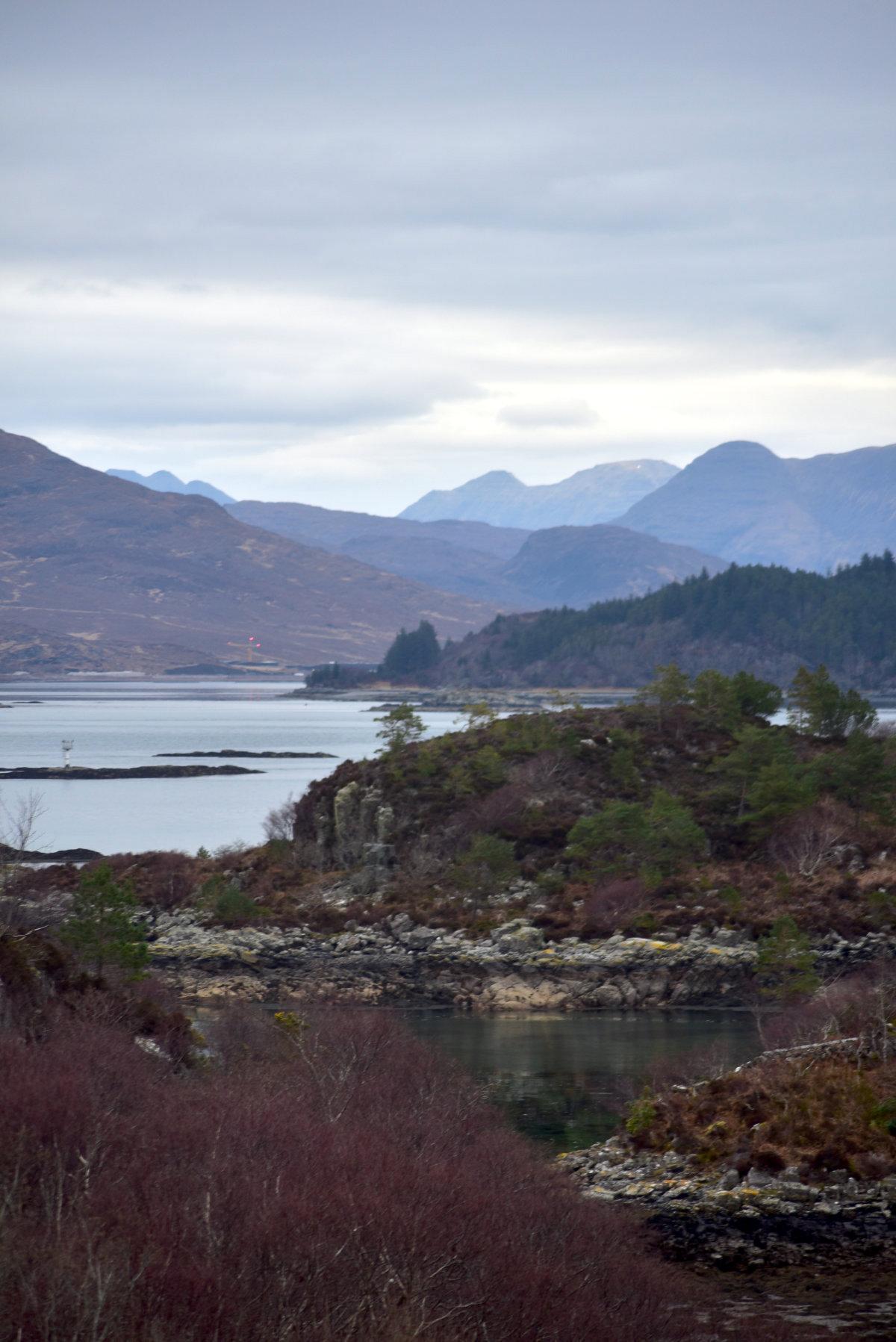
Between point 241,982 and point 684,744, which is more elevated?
point 684,744

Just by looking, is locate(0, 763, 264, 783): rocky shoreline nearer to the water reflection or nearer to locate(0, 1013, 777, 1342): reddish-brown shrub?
the water reflection

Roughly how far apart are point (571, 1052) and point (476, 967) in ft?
30.2

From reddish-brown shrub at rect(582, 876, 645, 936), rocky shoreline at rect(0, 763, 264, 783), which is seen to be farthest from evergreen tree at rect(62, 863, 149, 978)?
rocky shoreline at rect(0, 763, 264, 783)

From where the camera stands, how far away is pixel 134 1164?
1669 cm

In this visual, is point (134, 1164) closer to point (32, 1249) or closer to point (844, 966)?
point (32, 1249)

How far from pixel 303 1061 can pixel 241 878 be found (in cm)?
3134

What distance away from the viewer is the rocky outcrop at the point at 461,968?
44.9m

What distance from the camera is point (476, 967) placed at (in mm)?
46625

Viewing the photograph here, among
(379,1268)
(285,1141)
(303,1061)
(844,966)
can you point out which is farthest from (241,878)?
(379,1268)

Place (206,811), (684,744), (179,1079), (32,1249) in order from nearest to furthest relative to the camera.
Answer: (32,1249) < (179,1079) < (684,744) < (206,811)

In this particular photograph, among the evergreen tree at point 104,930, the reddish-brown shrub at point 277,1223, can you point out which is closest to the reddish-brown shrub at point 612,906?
the evergreen tree at point 104,930

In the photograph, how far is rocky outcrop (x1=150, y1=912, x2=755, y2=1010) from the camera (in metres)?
44.9

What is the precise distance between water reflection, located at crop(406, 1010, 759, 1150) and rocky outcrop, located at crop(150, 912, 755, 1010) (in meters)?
1.44

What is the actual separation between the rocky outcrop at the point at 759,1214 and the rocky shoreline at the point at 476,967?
2100 centimetres
